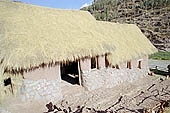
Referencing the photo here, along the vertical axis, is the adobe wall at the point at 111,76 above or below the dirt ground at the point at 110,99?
above

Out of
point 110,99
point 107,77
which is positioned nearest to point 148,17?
point 107,77

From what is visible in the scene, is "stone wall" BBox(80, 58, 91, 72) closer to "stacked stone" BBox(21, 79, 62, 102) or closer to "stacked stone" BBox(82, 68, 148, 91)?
"stacked stone" BBox(82, 68, 148, 91)

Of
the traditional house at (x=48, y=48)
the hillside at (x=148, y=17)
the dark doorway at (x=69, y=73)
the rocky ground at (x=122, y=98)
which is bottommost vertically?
the rocky ground at (x=122, y=98)

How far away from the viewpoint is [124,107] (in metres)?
7.70

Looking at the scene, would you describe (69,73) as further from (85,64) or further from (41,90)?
(41,90)

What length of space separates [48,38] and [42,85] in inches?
92.5

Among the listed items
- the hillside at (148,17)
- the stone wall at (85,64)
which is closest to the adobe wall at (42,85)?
the stone wall at (85,64)

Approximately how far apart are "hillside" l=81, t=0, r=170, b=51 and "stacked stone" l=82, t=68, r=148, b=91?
73.8 ft

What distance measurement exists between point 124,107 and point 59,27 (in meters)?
5.56

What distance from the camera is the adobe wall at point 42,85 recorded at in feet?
24.4

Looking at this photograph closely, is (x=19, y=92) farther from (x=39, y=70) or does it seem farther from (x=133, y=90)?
(x=133, y=90)

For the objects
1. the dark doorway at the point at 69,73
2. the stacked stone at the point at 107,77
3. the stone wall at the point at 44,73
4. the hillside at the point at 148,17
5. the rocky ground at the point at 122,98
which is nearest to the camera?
the stone wall at the point at 44,73

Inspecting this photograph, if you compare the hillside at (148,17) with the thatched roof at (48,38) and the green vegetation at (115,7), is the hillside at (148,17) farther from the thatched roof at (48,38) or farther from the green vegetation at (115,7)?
the thatched roof at (48,38)

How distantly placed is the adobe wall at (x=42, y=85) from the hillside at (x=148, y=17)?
93.4ft
